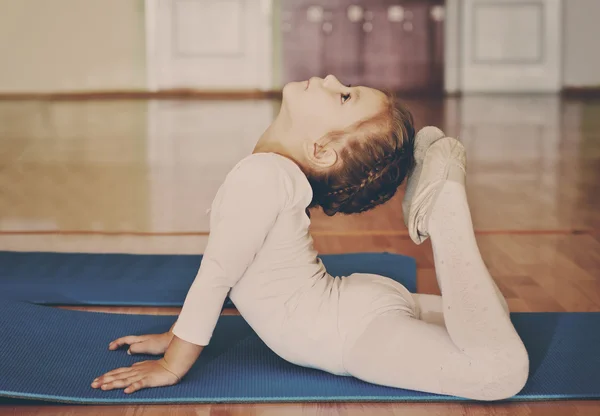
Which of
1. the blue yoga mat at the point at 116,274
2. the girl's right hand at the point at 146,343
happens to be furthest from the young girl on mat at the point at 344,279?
the blue yoga mat at the point at 116,274

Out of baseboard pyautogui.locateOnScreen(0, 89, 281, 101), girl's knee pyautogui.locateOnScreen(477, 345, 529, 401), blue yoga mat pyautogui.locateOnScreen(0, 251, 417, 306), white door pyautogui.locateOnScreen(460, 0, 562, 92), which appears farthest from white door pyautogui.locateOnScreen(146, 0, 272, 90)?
girl's knee pyautogui.locateOnScreen(477, 345, 529, 401)

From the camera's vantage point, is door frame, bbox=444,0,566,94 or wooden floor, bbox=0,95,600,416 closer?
wooden floor, bbox=0,95,600,416

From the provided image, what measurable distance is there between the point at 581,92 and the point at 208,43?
3.15 metres

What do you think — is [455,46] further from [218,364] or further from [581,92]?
[218,364]

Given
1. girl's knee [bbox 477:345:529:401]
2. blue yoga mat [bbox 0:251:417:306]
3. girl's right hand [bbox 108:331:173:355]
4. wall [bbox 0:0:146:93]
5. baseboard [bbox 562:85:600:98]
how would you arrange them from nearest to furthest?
girl's knee [bbox 477:345:529:401] → girl's right hand [bbox 108:331:173:355] → blue yoga mat [bbox 0:251:417:306] → wall [bbox 0:0:146:93] → baseboard [bbox 562:85:600:98]

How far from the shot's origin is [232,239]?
51.6 inches

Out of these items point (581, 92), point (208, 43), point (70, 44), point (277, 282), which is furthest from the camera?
point (581, 92)

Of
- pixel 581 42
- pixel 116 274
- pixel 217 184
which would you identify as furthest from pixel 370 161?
pixel 581 42

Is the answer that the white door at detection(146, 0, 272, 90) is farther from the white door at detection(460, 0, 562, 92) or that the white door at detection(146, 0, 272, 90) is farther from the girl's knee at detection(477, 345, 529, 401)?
the girl's knee at detection(477, 345, 529, 401)

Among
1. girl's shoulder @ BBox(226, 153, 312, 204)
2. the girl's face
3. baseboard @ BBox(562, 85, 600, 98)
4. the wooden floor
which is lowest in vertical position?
the wooden floor

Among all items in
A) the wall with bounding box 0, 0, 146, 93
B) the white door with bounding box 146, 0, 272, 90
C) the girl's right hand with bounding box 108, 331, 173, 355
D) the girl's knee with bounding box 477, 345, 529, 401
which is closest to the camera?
the girl's knee with bounding box 477, 345, 529, 401

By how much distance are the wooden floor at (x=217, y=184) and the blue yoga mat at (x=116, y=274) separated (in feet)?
0.21

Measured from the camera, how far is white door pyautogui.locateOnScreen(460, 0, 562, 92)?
721cm

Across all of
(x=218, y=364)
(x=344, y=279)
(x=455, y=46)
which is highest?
(x=455, y=46)
